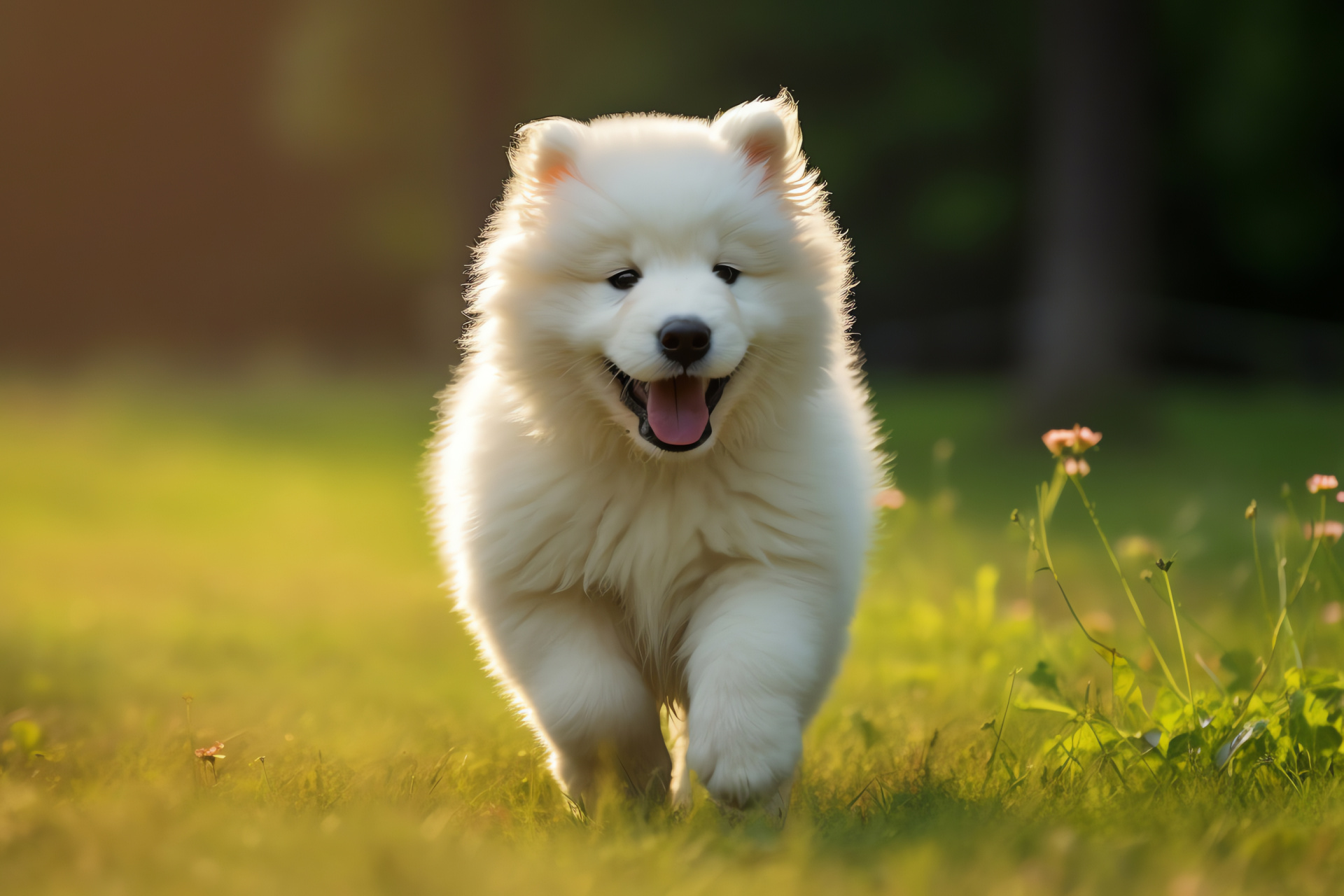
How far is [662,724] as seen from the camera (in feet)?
12.3

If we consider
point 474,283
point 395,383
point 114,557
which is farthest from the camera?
point 395,383

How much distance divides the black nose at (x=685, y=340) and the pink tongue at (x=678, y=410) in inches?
5.1

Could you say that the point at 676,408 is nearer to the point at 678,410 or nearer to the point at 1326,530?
the point at 678,410

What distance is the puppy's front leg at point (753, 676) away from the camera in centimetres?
270

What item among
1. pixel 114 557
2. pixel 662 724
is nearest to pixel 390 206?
pixel 114 557

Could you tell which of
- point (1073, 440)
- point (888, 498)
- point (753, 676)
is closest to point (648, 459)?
point (753, 676)

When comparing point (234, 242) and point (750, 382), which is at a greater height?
point (750, 382)

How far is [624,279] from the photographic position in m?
2.94

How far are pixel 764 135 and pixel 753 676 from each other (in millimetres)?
1312

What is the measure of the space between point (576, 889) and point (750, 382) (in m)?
1.29

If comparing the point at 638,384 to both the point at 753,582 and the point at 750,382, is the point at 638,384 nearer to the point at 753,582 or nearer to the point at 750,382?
the point at 750,382

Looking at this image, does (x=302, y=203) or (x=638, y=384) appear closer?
(x=638, y=384)

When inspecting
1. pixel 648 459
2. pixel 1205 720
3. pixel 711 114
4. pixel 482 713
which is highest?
pixel 711 114

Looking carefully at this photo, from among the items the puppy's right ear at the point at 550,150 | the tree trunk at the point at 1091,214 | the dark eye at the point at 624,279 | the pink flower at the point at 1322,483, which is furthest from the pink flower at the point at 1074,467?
the tree trunk at the point at 1091,214
